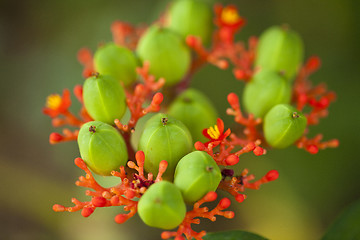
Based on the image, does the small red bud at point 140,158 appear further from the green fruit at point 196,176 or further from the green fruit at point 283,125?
the green fruit at point 283,125

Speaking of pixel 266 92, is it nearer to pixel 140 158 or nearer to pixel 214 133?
pixel 214 133

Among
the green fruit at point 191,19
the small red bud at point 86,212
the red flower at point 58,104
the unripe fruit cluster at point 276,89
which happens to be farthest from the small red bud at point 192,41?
the small red bud at point 86,212

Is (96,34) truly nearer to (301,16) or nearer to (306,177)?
(301,16)

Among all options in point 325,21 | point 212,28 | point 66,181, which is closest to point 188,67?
point 212,28

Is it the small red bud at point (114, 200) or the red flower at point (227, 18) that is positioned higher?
the red flower at point (227, 18)

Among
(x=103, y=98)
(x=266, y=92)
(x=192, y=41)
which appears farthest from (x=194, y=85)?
(x=103, y=98)

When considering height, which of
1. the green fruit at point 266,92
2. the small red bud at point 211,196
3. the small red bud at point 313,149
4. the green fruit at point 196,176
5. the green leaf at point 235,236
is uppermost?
the green fruit at point 266,92

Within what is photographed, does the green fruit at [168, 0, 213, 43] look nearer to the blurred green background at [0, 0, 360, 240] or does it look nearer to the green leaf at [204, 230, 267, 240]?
the blurred green background at [0, 0, 360, 240]
